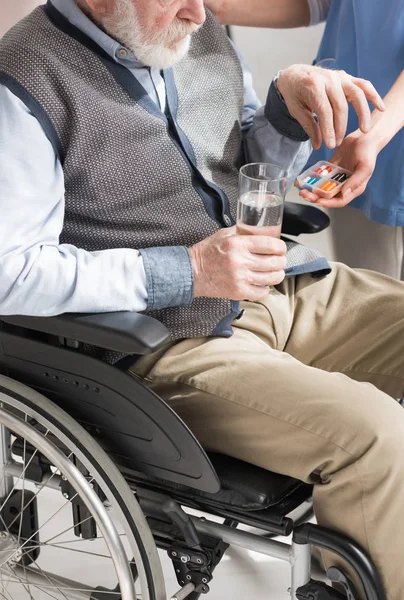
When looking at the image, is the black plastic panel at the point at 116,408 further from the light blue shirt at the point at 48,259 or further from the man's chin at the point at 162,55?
the man's chin at the point at 162,55

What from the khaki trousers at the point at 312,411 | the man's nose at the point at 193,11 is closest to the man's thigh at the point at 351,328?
the khaki trousers at the point at 312,411

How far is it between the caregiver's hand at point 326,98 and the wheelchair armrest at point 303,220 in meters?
0.22

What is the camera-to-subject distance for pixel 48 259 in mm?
1534

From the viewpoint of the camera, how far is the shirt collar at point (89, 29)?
167cm

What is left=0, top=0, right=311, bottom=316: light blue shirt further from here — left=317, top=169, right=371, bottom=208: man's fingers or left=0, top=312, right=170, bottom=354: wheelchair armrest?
left=317, top=169, right=371, bottom=208: man's fingers

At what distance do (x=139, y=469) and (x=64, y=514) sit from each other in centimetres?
75

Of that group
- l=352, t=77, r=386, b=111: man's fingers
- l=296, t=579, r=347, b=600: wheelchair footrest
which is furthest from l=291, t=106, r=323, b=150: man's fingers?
l=296, t=579, r=347, b=600: wheelchair footrest

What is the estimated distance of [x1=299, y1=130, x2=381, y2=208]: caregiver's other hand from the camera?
5.87 ft

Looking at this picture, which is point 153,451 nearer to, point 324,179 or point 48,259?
point 48,259

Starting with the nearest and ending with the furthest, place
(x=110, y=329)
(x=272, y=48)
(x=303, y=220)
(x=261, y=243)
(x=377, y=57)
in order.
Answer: (x=110, y=329), (x=261, y=243), (x=303, y=220), (x=377, y=57), (x=272, y=48)

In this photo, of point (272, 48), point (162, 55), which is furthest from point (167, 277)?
point (272, 48)

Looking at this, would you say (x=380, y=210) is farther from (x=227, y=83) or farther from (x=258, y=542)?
(x=258, y=542)

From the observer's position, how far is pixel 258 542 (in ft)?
5.31

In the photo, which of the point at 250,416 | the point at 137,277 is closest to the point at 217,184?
the point at 137,277
